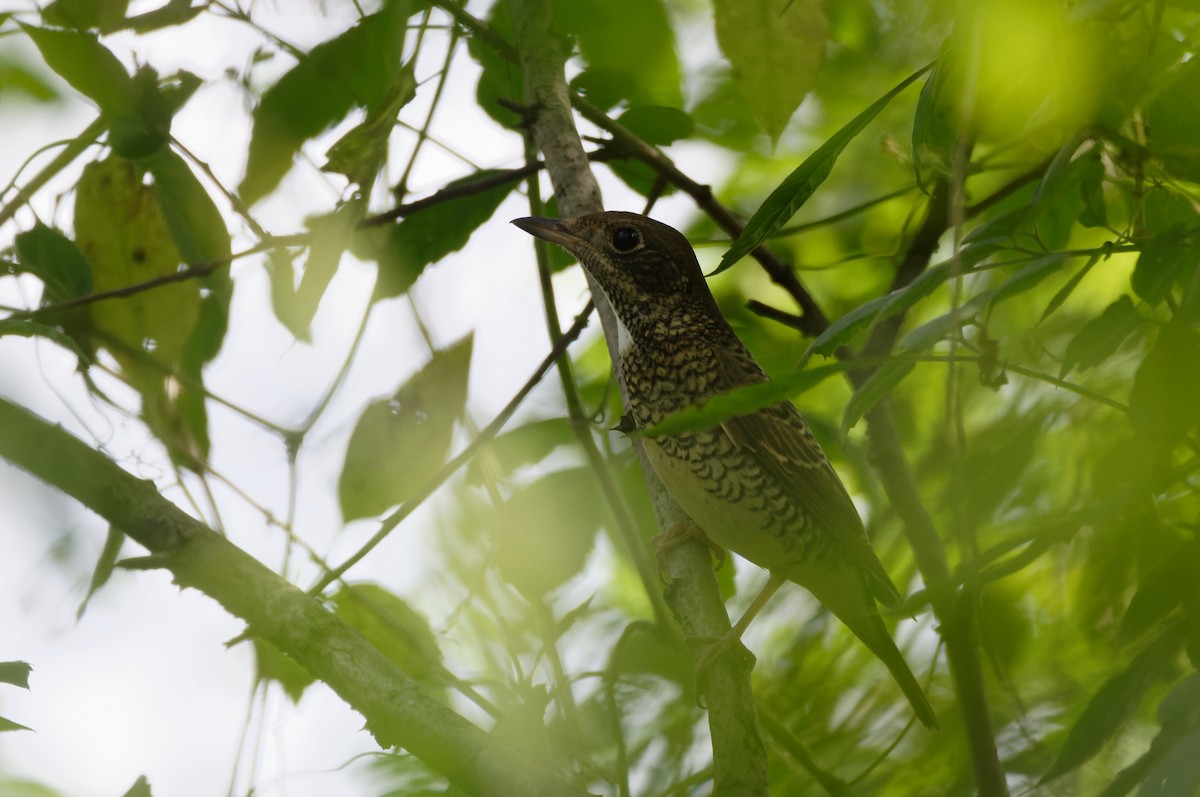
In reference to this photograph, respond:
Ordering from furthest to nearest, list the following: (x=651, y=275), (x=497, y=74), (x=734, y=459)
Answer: (x=651, y=275), (x=734, y=459), (x=497, y=74)

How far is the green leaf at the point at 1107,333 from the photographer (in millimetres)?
1783

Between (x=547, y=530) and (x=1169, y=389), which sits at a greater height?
(x=547, y=530)

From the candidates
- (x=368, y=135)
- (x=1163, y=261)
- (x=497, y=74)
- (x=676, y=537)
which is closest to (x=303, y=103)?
(x=368, y=135)

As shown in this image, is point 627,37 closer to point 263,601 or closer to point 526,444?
point 526,444

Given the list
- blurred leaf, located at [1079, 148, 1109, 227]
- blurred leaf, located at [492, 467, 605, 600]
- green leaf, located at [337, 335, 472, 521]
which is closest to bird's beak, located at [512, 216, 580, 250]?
green leaf, located at [337, 335, 472, 521]

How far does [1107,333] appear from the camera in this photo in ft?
5.89

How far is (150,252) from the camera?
3.02 metres

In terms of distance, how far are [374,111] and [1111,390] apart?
172cm

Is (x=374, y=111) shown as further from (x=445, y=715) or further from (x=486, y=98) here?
(x=445, y=715)

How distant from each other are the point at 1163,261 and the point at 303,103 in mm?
2046

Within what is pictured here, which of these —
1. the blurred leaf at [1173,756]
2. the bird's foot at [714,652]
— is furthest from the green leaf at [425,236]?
the blurred leaf at [1173,756]

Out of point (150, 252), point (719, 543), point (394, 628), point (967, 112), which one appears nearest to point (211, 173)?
point (150, 252)

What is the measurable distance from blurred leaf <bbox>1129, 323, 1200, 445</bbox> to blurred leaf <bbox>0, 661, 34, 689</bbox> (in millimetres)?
1588

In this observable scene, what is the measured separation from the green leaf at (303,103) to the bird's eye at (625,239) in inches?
44.1
